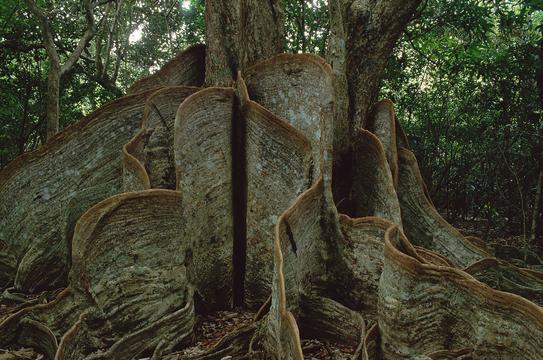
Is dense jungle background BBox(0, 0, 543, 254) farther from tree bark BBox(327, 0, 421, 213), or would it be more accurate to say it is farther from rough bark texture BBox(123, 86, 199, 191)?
rough bark texture BBox(123, 86, 199, 191)

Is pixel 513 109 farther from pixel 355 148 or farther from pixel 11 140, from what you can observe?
pixel 11 140

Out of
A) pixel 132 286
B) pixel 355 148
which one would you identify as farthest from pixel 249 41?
pixel 132 286

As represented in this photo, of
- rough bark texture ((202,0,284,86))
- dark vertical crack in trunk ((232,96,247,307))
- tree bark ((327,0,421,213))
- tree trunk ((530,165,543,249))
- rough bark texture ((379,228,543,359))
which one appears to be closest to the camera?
rough bark texture ((379,228,543,359))

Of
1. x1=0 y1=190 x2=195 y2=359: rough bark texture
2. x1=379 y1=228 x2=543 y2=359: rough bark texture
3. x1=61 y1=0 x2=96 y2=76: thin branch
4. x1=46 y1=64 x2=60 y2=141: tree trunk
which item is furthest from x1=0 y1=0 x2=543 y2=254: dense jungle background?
x1=0 y1=190 x2=195 y2=359: rough bark texture

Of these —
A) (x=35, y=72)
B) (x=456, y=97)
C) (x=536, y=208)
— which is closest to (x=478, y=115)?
(x=456, y=97)

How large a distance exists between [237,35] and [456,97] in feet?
19.5

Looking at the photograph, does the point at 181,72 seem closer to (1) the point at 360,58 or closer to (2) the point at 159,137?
(2) the point at 159,137

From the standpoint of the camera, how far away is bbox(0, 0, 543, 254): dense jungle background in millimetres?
7000

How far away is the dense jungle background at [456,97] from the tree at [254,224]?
9.18 ft

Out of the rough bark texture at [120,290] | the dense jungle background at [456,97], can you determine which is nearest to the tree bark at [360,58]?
the rough bark texture at [120,290]

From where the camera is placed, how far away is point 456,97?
8.82m

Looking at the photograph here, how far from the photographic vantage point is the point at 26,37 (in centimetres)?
819

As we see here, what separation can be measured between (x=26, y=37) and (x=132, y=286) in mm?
6812

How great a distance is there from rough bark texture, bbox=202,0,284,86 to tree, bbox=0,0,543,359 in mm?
12
